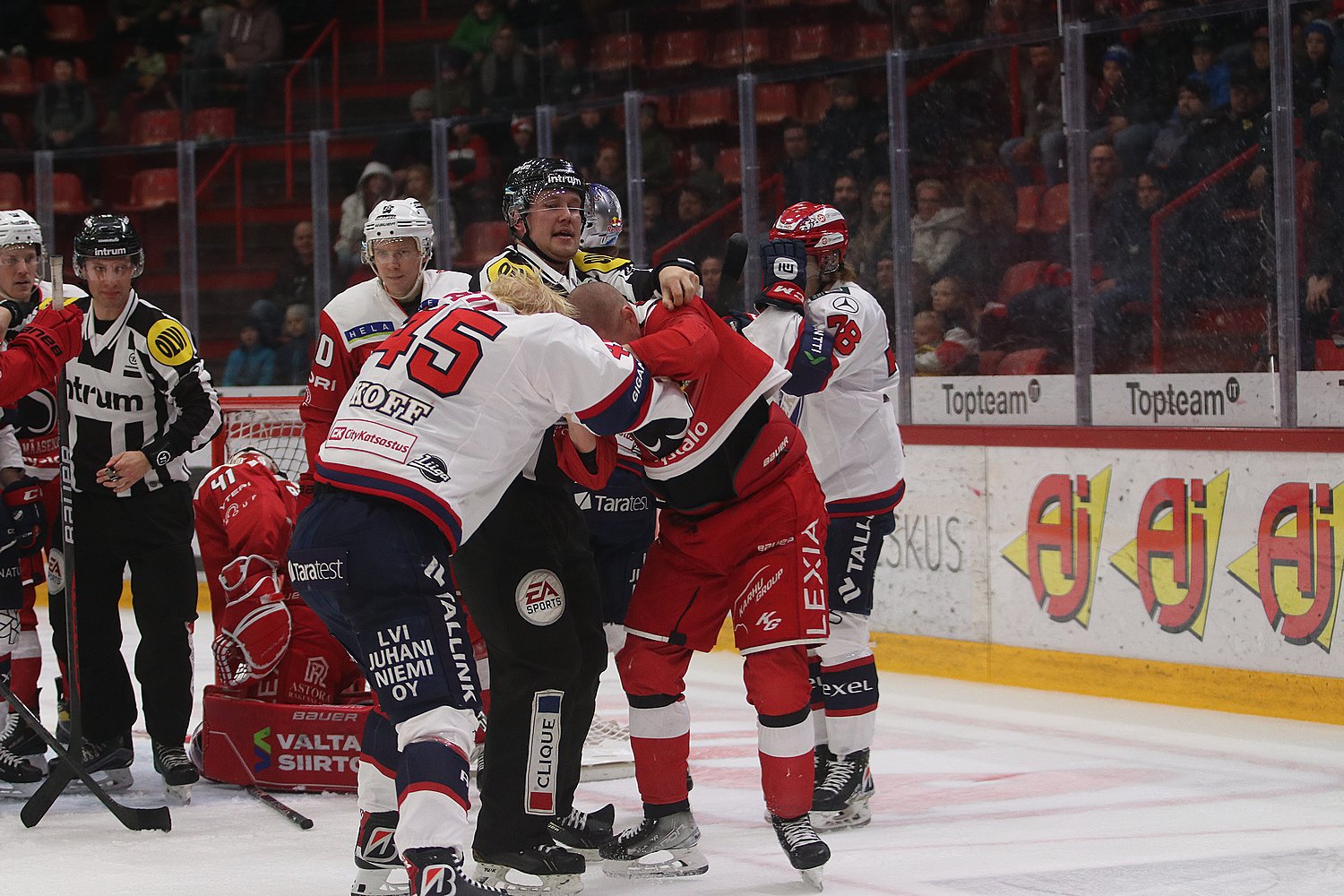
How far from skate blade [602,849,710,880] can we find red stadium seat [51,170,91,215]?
6074mm

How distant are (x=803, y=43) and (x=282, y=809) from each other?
4120 mm

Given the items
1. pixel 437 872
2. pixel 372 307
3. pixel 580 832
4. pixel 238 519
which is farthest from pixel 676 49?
pixel 437 872

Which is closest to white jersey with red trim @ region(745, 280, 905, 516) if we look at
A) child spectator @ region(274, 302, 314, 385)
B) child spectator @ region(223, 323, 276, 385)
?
child spectator @ region(274, 302, 314, 385)

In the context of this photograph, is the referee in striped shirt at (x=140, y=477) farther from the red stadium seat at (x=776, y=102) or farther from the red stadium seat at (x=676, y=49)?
the red stadium seat at (x=676, y=49)

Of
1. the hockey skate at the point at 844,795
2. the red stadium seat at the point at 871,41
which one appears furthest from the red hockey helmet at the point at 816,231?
the red stadium seat at the point at 871,41

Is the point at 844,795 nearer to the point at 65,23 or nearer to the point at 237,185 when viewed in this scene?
the point at 237,185

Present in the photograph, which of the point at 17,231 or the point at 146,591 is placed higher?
the point at 17,231

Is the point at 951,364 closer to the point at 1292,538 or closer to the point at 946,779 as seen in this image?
the point at 1292,538

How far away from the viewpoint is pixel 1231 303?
555 cm

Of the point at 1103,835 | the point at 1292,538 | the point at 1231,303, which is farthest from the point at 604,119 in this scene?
the point at 1103,835

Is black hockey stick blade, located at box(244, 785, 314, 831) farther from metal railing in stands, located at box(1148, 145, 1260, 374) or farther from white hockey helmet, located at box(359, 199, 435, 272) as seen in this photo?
A: metal railing in stands, located at box(1148, 145, 1260, 374)

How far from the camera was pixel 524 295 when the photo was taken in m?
2.94

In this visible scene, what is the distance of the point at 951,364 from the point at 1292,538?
5.37 ft

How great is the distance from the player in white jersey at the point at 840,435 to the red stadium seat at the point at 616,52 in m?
3.68
